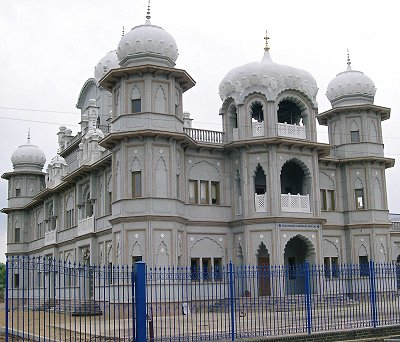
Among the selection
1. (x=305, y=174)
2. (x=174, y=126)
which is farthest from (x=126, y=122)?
(x=305, y=174)

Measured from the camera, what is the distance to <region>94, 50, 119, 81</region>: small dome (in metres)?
41.9

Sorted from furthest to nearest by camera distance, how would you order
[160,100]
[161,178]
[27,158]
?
[27,158]
[160,100]
[161,178]

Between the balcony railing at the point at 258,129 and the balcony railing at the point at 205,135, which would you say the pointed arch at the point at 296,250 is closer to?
the balcony railing at the point at 258,129

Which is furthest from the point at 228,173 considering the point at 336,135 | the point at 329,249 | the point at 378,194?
the point at 378,194

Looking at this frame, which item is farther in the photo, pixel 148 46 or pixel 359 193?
pixel 359 193

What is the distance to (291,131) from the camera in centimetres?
3198

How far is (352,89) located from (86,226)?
18.7 metres

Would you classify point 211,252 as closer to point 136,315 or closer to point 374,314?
point 374,314

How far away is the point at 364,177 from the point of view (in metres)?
36.2

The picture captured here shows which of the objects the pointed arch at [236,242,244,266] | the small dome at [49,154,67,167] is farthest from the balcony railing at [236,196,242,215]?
the small dome at [49,154,67,167]

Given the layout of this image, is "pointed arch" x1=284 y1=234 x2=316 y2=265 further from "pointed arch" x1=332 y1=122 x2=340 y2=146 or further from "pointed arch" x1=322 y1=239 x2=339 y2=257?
"pointed arch" x1=332 y1=122 x2=340 y2=146

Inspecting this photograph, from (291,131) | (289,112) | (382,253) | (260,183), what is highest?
(289,112)

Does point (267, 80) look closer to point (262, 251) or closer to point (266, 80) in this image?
point (266, 80)

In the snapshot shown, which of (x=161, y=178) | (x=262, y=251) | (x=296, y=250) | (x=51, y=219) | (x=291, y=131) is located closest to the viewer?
(x=161, y=178)
